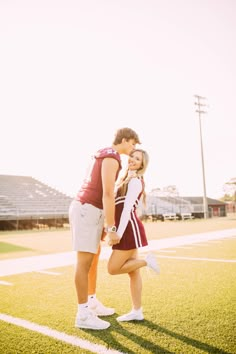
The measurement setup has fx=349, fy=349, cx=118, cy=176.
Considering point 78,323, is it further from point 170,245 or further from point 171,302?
point 170,245

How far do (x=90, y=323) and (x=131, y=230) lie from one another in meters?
0.95

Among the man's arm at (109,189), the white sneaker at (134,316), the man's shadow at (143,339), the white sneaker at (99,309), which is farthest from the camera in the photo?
the white sneaker at (99,309)

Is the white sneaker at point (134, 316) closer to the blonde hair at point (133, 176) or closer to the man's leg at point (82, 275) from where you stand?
the man's leg at point (82, 275)

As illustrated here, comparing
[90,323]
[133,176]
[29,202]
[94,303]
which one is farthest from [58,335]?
[29,202]

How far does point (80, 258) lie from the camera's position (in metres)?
3.38

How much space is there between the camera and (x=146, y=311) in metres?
3.73

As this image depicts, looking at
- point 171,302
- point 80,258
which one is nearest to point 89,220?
point 80,258

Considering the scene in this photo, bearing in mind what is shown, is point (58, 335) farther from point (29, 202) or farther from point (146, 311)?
point (29, 202)

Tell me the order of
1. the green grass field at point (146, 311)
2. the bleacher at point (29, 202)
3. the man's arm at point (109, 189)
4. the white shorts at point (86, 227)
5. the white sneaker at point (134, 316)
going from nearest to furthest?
the green grass field at point (146, 311), the man's arm at point (109, 189), the white shorts at point (86, 227), the white sneaker at point (134, 316), the bleacher at point (29, 202)

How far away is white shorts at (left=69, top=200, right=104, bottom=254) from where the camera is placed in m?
3.32

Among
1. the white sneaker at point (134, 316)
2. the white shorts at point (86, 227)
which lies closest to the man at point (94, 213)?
the white shorts at point (86, 227)

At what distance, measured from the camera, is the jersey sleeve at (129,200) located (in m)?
3.35

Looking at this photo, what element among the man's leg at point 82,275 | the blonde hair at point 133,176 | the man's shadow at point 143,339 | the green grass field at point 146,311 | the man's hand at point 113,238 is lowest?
the man's shadow at point 143,339

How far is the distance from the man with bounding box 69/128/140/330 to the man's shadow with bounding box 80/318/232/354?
0.40 ft
